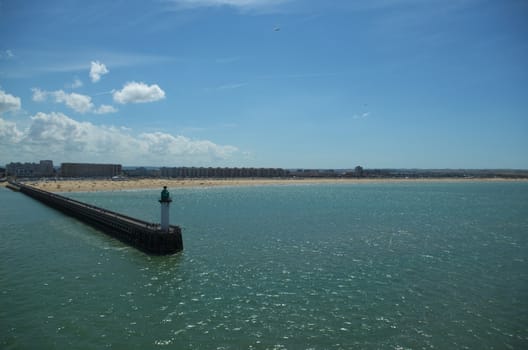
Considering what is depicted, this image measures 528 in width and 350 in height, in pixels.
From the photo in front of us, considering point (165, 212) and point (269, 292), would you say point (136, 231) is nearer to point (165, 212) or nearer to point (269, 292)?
point (165, 212)

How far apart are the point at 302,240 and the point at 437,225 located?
1717cm

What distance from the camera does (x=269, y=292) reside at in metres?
17.0

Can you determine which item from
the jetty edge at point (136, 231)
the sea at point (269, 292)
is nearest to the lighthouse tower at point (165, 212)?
the jetty edge at point (136, 231)

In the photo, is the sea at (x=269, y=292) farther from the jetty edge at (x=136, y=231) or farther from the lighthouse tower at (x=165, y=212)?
the lighthouse tower at (x=165, y=212)

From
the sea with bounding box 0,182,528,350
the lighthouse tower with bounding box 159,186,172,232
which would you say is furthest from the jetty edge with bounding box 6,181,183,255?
the sea with bounding box 0,182,528,350

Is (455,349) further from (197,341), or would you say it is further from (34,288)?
(34,288)

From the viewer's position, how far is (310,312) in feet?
48.2

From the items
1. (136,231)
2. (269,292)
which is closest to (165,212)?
(136,231)

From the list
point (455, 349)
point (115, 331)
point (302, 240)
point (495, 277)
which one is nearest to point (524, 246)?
point (495, 277)

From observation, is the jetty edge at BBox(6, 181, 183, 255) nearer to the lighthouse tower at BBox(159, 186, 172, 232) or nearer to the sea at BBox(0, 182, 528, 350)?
the lighthouse tower at BBox(159, 186, 172, 232)

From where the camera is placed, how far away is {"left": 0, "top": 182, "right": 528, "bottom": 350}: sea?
1257cm

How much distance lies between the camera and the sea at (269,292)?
12.6 metres

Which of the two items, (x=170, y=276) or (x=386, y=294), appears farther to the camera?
(x=170, y=276)

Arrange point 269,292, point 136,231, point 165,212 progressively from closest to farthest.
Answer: point 269,292
point 165,212
point 136,231
